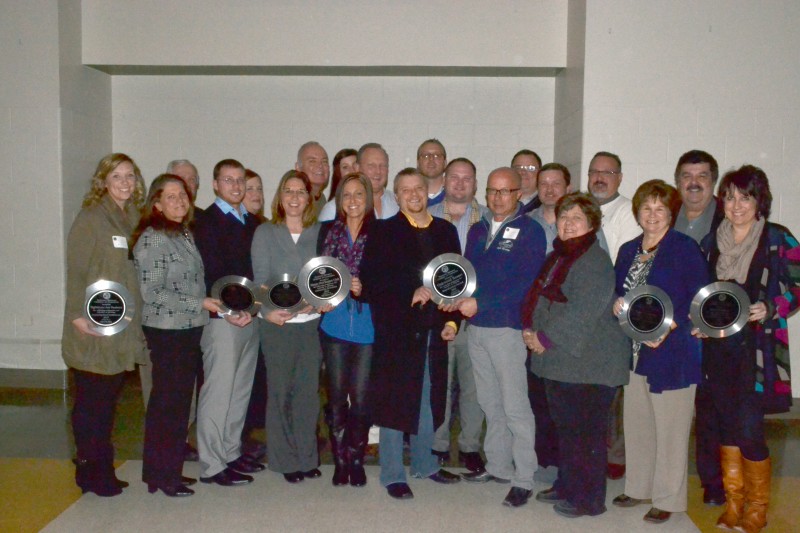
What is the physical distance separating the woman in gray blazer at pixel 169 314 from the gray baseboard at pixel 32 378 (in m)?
2.87

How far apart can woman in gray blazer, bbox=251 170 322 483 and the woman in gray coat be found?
115 cm

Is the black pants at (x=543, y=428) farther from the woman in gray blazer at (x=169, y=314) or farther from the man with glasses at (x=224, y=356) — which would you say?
the woman in gray blazer at (x=169, y=314)

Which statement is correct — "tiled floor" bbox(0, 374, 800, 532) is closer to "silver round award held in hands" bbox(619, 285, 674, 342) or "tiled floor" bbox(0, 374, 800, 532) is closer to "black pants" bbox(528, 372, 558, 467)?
"black pants" bbox(528, 372, 558, 467)

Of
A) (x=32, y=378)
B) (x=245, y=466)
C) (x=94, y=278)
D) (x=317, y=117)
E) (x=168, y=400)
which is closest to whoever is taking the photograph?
(x=94, y=278)

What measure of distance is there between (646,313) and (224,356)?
2.08 meters

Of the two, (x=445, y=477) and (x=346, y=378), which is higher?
(x=346, y=378)

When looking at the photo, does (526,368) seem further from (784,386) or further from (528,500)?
(784,386)

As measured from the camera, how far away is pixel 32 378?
591 centimetres

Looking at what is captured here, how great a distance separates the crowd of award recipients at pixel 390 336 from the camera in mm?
3115

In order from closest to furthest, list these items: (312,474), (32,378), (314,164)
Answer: (312,474) < (314,164) < (32,378)

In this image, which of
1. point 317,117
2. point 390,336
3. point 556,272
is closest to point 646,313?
point 556,272

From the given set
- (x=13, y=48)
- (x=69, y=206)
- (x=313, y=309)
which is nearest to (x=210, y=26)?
(x=13, y=48)

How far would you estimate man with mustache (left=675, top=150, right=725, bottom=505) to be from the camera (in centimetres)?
349

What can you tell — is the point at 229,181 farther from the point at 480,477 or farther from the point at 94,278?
the point at 480,477
